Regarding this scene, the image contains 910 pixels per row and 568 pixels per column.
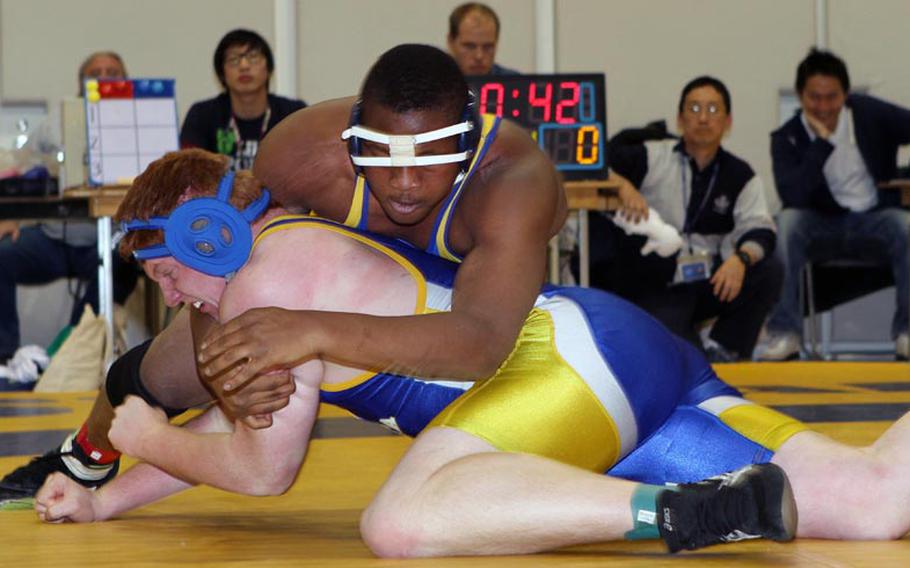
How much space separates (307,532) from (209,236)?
1.83 ft

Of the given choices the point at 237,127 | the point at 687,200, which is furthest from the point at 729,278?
the point at 237,127

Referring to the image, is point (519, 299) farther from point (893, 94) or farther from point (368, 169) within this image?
point (893, 94)

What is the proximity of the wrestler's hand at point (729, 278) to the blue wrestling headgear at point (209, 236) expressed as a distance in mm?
4731

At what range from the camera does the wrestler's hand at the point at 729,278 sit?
6797 millimetres

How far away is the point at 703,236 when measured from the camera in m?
7.00

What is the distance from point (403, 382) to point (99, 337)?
396 cm

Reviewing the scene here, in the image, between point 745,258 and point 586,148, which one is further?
point 745,258

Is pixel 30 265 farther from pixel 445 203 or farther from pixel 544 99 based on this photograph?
pixel 445 203

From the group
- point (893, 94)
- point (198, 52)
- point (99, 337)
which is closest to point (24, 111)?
point (198, 52)

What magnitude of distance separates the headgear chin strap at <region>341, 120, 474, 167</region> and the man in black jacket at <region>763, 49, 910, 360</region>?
205 inches

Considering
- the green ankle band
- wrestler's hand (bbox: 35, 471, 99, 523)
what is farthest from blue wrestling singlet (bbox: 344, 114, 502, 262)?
wrestler's hand (bbox: 35, 471, 99, 523)

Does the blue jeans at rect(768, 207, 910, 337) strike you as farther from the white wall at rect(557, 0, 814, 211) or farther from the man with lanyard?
the man with lanyard

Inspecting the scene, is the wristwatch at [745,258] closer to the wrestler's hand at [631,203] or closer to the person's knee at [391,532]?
the wrestler's hand at [631,203]

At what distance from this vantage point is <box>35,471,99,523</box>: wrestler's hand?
8.66 ft
